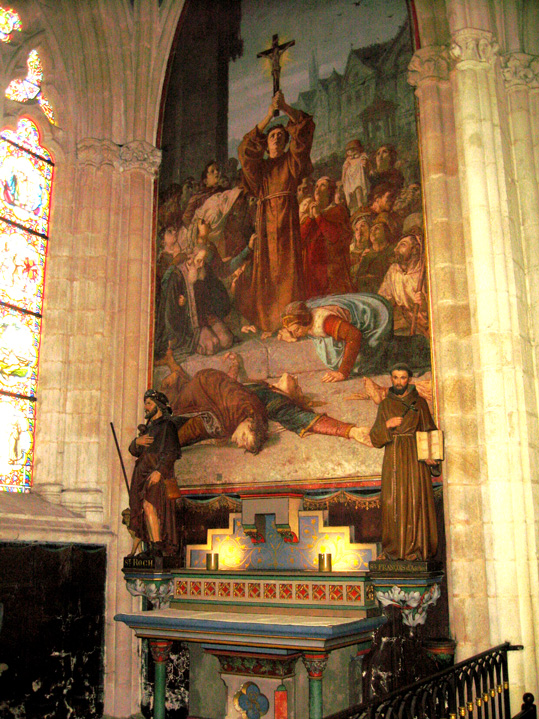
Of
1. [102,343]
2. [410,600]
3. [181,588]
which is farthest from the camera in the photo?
[102,343]

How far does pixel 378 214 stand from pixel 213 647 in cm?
499

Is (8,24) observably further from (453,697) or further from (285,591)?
(453,697)

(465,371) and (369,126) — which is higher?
(369,126)

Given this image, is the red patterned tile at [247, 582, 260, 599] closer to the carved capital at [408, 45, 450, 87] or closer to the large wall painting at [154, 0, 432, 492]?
the large wall painting at [154, 0, 432, 492]

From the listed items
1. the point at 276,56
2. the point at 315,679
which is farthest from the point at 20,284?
the point at 315,679

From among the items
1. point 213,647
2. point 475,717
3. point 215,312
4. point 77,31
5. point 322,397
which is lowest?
point 475,717

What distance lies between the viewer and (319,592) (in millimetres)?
7395

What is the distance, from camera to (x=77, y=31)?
10859 mm

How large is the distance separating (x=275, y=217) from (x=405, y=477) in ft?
12.9

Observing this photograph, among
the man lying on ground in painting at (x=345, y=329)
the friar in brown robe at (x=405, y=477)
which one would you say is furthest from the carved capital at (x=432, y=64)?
the friar in brown robe at (x=405, y=477)

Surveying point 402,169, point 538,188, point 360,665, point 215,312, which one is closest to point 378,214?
point 402,169

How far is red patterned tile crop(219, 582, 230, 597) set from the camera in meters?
7.99

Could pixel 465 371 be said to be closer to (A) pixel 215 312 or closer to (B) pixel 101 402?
(A) pixel 215 312

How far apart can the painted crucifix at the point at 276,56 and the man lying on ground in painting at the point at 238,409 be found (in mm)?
3587
